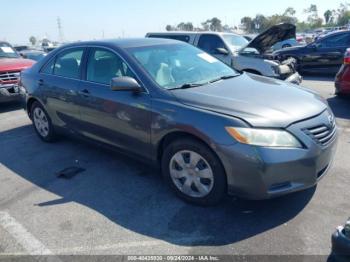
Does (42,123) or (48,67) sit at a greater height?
(48,67)

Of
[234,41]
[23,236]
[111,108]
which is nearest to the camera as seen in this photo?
[23,236]

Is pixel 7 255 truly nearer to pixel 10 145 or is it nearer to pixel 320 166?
pixel 320 166

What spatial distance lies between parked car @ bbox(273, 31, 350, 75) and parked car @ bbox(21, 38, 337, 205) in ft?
24.4

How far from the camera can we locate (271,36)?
870 centimetres

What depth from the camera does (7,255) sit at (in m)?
2.84

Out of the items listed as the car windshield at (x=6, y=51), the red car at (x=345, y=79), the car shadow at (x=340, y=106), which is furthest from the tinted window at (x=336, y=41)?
A: the car windshield at (x=6, y=51)

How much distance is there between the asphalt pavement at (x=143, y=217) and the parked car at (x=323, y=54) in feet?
23.9

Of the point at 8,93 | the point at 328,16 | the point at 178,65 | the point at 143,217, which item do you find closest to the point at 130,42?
the point at 178,65

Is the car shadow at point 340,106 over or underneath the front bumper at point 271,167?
underneath

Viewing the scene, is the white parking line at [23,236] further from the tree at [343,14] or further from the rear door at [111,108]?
the tree at [343,14]

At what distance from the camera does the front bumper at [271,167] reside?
285 centimetres

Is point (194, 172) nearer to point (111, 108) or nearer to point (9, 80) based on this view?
point (111, 108)

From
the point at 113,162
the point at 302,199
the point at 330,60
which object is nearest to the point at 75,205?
the point at 113,162

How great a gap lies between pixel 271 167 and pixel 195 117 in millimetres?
810
